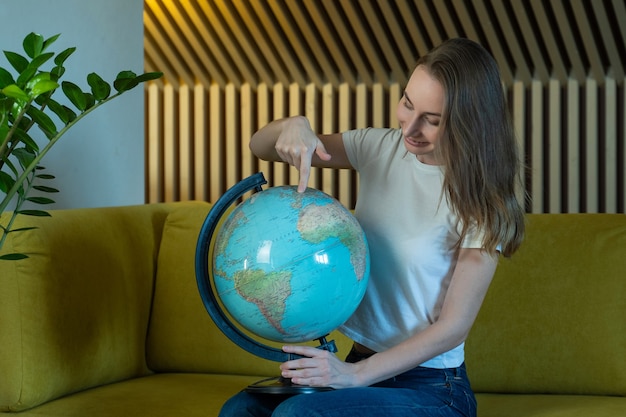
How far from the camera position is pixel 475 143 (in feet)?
6.25

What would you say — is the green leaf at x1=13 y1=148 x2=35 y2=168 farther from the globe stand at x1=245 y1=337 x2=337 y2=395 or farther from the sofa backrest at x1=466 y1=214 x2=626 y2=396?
the sofa backrest at x1=466 y1=214 x2=626 y2=396

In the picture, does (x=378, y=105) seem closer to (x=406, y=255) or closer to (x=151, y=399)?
(x=151, y=399)

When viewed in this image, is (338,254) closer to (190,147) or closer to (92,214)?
(92,214)

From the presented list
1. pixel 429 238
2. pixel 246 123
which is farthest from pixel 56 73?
pixel 246 123

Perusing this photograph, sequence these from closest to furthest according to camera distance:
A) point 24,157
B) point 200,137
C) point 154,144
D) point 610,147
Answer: point 24,157, point 610,147, point 200,137, point 154,144

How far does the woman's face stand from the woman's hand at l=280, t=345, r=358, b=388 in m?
0.47

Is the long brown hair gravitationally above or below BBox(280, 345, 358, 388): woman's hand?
above

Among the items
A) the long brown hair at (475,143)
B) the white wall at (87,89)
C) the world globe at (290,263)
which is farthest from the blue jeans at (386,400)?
the white wall at (87,89)

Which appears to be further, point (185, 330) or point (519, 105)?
point (519, 105)

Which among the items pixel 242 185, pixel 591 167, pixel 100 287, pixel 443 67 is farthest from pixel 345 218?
pixel 591 167

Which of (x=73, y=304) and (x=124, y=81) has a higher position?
(x=124, y=81)

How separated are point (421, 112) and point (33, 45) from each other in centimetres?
77

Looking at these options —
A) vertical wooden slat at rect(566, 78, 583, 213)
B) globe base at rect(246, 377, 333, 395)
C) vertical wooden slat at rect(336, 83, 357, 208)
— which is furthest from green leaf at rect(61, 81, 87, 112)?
vertical wooden slat at rect(566, 78, 583, 213)

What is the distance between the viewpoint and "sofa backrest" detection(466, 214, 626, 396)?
2.51 metres
